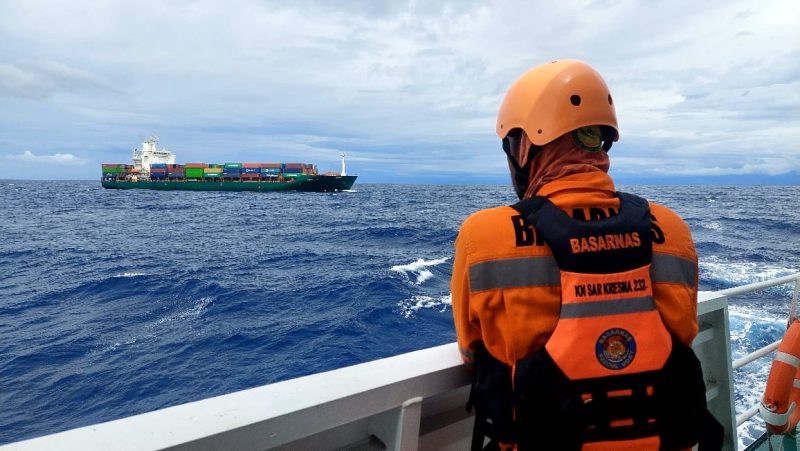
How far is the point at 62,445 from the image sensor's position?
0.90 meters

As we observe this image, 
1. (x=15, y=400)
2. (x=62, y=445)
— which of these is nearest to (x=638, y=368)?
(x=62, y=445)

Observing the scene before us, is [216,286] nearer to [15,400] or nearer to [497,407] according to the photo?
[15,400]

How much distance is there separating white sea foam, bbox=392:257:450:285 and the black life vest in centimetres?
1021

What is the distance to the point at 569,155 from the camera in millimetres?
1245

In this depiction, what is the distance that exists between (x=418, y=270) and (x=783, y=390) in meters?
10.3

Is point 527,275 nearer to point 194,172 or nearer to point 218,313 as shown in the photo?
point 218,313

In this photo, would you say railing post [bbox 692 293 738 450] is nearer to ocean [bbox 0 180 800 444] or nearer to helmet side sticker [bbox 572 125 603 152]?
helmet side sticker [bbox 572 125 603 152]

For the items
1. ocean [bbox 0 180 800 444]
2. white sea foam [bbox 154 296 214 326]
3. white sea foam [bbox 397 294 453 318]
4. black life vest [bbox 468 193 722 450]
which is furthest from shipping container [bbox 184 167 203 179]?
black life vest [bbox 468 193 722 450]

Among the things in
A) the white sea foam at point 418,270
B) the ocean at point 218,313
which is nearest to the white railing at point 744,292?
the ocean at point 218,313

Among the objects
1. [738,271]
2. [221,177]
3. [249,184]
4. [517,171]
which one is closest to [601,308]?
[517,171]

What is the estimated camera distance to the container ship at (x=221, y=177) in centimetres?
6256

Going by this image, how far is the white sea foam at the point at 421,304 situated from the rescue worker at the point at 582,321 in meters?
7.71

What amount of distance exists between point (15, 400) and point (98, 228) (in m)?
21.8

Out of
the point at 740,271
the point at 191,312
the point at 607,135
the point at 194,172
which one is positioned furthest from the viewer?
the point at 194,172
